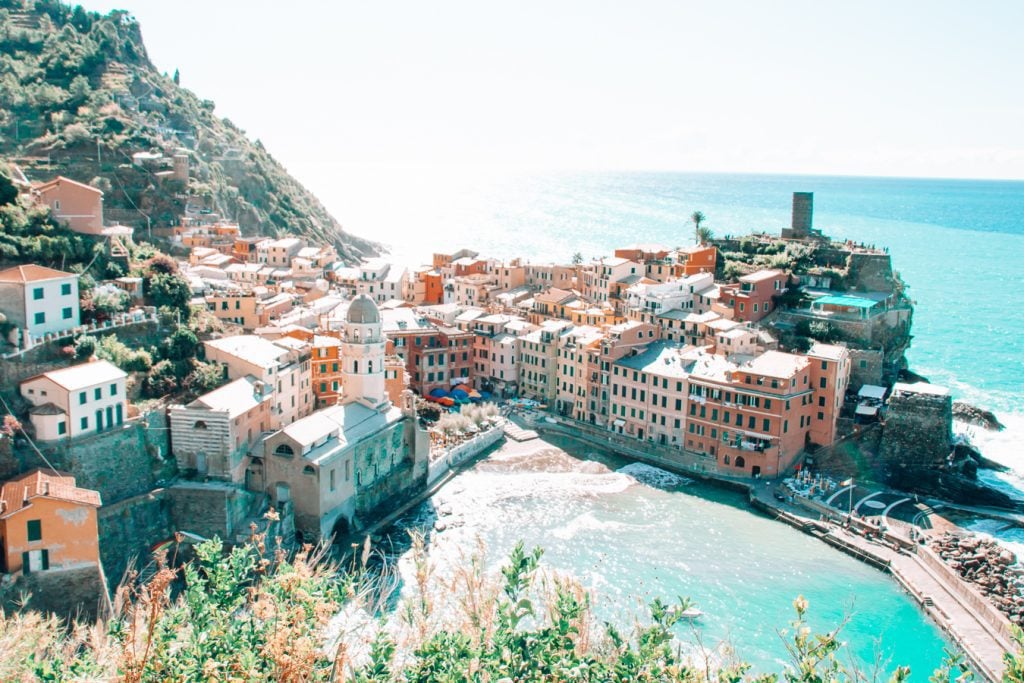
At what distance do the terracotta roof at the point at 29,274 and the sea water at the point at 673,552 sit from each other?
15731mm

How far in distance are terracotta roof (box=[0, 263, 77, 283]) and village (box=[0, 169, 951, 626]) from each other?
74mm

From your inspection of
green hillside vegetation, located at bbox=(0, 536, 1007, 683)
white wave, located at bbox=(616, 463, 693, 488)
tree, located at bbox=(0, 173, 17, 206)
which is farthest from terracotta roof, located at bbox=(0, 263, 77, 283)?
white wave, located at bbox=(616, 463, 693, 488)

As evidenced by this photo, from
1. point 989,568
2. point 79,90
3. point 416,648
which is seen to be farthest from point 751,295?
point 79,90

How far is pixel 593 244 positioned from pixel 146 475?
329 ft

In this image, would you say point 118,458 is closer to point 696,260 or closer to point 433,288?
point 433,288

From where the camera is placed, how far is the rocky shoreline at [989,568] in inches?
1208

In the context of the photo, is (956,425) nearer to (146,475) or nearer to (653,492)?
(653,492)

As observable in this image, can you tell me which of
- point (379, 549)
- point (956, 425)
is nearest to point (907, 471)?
point (956, 425)

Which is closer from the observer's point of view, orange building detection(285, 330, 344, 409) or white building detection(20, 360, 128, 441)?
white building detection(20, 360, 128, 441)

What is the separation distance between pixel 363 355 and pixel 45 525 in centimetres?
1485

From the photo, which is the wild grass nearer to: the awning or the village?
the village

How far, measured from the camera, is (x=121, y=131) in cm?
6019

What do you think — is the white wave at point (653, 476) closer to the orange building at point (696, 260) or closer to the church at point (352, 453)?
the church at point (352, 453)

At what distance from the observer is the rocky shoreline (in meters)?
30.7
